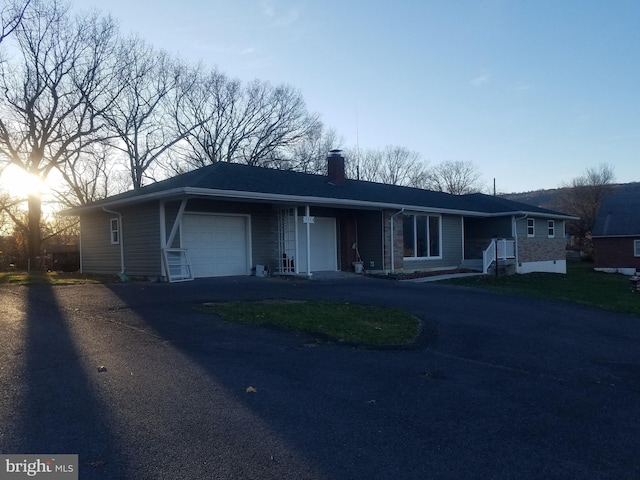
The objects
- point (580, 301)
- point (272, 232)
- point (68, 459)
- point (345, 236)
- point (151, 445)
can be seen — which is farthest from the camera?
point (345, 236)

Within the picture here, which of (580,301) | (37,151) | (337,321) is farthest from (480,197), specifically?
(37,151)

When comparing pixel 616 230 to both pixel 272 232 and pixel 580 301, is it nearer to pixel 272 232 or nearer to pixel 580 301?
pixel 580 301

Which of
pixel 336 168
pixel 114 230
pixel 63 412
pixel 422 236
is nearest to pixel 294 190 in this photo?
pixel 336 168

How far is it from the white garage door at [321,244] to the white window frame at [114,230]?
6177 mm

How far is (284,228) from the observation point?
709 inches

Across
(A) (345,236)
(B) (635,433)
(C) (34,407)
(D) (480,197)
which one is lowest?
(B) (635,433)

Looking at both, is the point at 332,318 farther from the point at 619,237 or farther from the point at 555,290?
the point at 619,237

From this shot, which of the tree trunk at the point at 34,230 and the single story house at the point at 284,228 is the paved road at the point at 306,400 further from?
the tree trunk at the point at 34,230

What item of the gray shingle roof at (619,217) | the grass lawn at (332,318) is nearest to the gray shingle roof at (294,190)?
the grass lawn at (332,318)

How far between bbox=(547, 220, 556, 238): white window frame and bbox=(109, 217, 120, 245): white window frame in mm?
21055

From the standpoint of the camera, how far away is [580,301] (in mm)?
14891

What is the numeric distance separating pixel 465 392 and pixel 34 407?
4.22 meters

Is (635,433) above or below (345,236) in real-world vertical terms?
below

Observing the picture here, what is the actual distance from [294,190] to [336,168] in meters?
5.22
